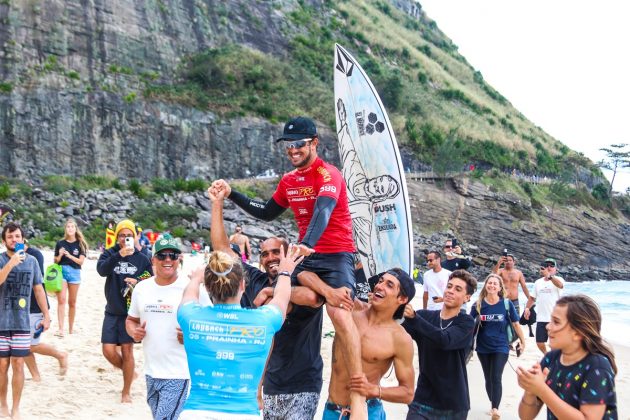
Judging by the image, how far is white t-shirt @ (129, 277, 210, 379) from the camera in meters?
4.90

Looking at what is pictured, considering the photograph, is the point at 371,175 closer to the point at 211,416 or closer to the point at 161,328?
the point at 161,328

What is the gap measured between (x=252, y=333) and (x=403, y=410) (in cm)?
527

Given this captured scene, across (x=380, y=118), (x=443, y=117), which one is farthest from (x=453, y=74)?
(x=380, y=118)

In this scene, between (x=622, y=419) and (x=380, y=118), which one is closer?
(x=622, y=419)

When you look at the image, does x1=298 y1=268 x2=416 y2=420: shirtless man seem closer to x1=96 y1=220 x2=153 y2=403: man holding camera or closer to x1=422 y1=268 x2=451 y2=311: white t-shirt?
x1=96 y1=220 x2=153 y2=403: man holding camera

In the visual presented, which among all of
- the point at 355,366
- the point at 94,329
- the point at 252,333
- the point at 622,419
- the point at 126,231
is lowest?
the point at 622,419

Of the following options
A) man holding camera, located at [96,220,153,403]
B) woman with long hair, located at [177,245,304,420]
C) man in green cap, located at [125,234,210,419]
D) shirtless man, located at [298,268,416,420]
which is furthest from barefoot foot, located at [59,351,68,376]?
woman with long hair, located at [177,245,304,420]

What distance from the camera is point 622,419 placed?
8.66 metres

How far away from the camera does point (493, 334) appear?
7.67 meters

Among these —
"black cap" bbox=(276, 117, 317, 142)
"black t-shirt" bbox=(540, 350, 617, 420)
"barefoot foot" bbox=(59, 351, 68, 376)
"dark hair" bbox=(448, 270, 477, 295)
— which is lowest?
"barefoot foot" bbox=(59, 351, 68, 376)

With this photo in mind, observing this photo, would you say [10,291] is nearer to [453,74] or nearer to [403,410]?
[403,410]

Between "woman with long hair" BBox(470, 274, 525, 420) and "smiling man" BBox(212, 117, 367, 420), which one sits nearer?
"smiling man" BBox(212, 117, 367, 420)

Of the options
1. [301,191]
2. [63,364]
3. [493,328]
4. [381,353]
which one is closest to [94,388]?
[63,364]

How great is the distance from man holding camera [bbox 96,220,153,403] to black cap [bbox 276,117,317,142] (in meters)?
3.08
